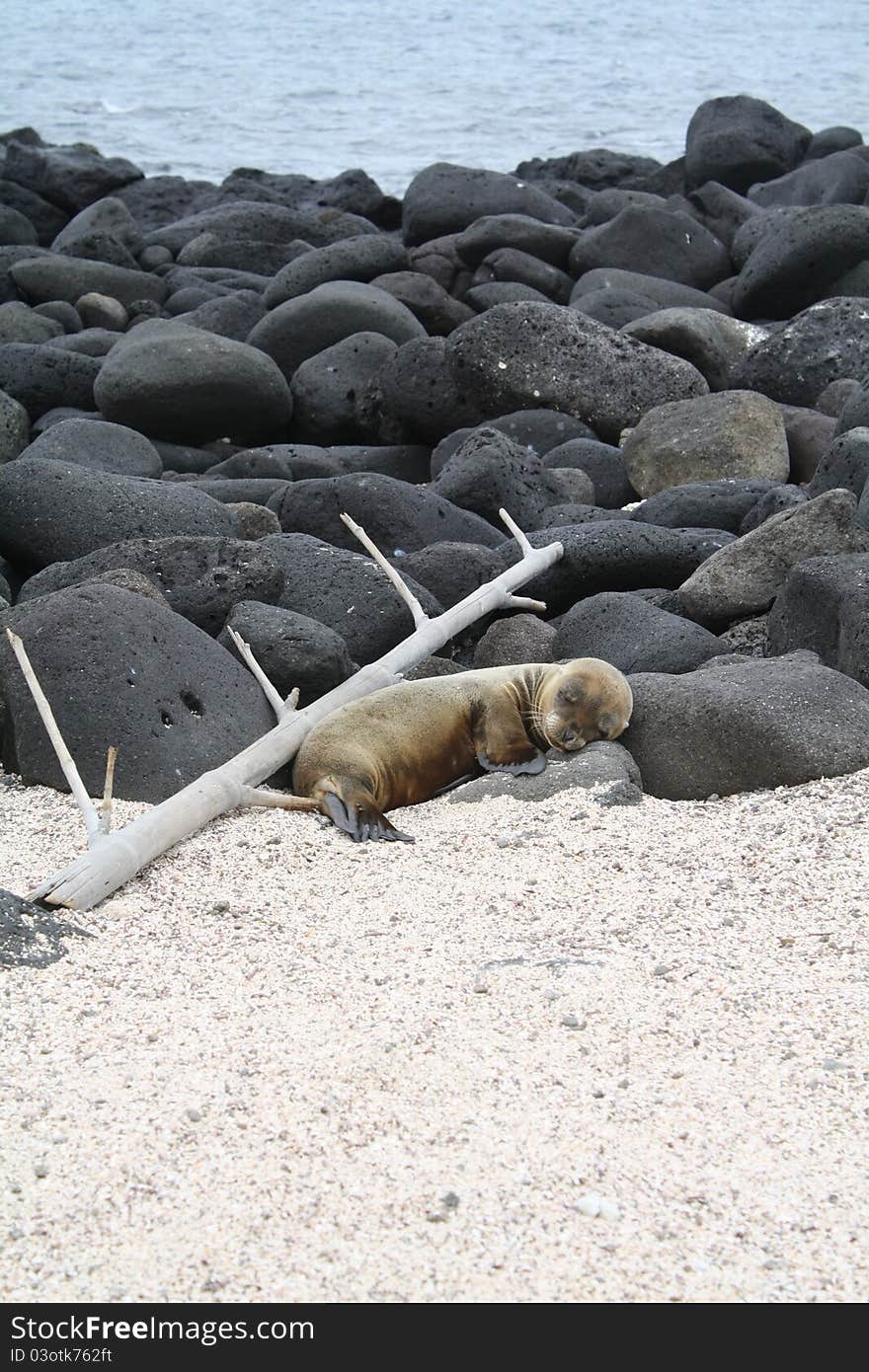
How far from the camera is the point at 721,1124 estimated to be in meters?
2.92

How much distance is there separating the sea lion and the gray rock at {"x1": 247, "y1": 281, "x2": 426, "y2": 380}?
27.4ft

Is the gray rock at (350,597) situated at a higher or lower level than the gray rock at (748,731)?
lower

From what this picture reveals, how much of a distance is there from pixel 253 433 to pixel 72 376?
186cm

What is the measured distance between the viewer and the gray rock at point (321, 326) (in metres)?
13.2

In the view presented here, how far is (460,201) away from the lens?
61.9 feet

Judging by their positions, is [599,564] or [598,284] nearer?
[599,564]

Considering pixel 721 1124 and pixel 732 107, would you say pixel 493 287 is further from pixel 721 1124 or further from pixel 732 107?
pixel 721 1124

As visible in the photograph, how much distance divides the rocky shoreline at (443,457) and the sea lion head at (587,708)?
88 millimetres

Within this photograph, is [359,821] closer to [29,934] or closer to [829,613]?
[29,934]

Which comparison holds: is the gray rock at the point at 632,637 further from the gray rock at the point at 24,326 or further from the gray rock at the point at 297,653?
the gray rock at the point at 24,326

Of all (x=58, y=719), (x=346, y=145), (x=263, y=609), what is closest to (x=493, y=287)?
(x=263, y=609)

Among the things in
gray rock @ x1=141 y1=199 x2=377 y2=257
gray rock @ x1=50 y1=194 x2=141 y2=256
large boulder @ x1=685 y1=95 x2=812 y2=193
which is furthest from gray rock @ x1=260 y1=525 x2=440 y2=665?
large boulder @ x1=685 y1=95 x2=812 y2=193

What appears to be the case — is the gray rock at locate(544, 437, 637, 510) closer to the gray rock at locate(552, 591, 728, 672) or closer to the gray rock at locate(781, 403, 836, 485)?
the gray rock at locate(781, 403, 836, 485)

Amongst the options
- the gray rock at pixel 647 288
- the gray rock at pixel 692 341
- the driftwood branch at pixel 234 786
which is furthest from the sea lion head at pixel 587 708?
the gray rock at pixel 647 288
